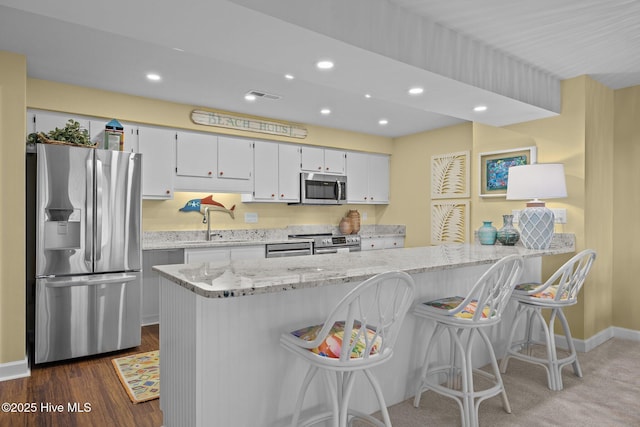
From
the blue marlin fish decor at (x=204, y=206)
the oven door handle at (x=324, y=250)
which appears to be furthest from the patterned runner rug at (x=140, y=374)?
the oven door handle at (x=324, y=250)

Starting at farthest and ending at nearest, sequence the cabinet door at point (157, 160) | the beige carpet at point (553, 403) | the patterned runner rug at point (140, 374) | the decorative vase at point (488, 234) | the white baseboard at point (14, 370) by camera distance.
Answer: the cabinet door at point (157, 160) < the decorative vase at point (488, 234) < the white baseboard at point (14, 370) < the patterned runner rug at point (140, 374) < the beige carpet at point (553, 403)

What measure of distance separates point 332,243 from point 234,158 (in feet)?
5.60

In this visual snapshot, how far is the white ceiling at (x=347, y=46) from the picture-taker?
6.09 feet

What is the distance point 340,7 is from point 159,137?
2.82m

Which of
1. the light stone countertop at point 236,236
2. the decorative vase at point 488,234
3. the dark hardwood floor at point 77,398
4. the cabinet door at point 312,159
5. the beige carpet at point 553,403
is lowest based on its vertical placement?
the dark hardwood floor at point 77,398

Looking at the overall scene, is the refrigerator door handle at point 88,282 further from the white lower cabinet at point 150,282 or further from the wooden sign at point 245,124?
the wooden sign at point 245,124

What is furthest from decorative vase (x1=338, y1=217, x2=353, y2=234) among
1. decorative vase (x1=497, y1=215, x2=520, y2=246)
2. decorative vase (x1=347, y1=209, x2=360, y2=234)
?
decorative vase (x1=497, y1=215, x2=520, y2=246)

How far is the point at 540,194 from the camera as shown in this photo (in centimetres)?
309

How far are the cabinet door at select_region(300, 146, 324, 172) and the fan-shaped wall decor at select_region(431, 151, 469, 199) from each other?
1.62 metres

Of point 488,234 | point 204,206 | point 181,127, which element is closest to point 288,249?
point 204,206

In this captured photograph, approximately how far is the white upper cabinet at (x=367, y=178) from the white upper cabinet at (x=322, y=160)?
0.17 meters

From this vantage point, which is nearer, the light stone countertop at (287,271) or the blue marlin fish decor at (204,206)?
the light stone countertop at (287,271)

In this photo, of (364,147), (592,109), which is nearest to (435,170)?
(364,147)

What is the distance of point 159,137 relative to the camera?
4.15 metres
